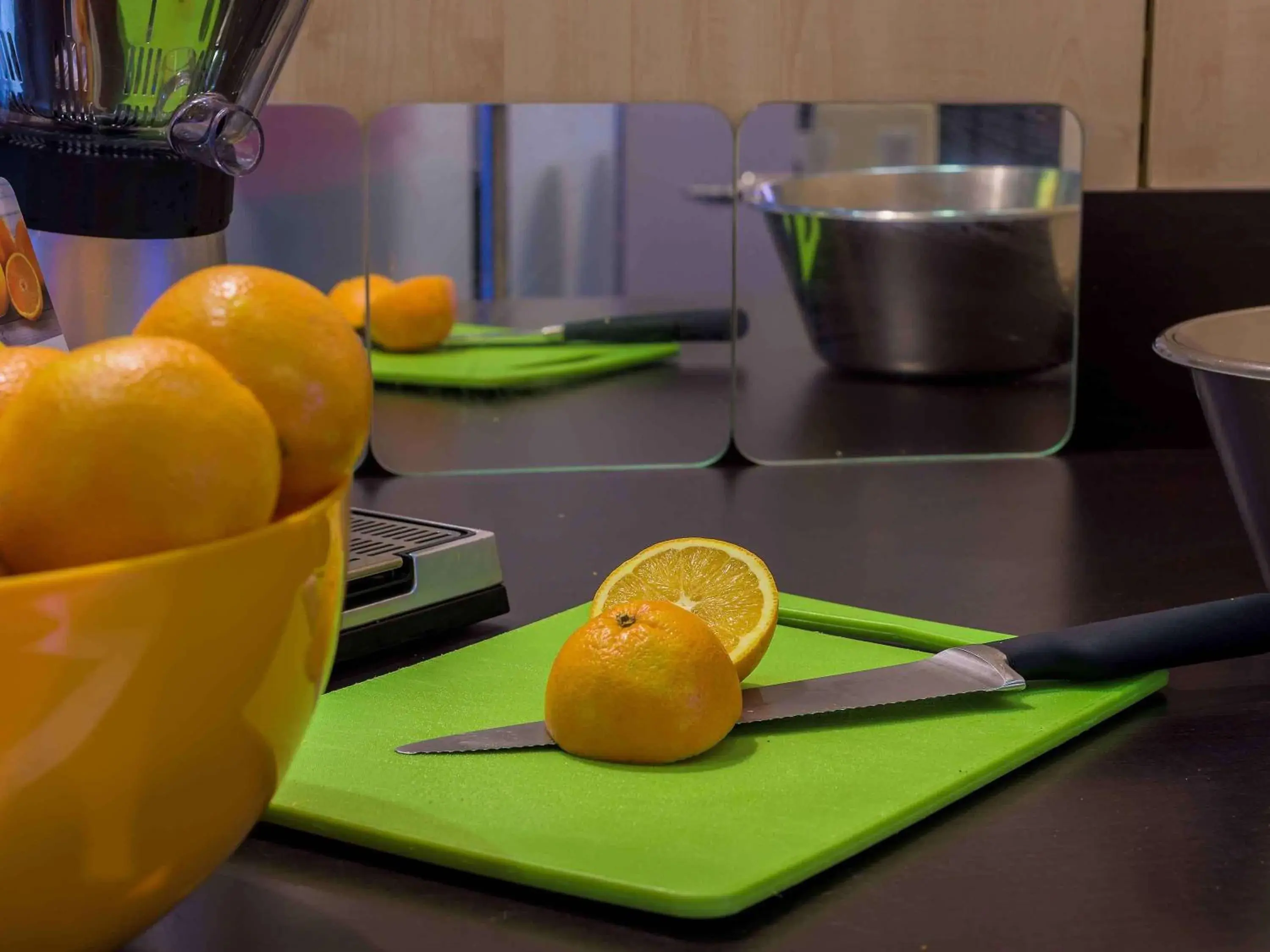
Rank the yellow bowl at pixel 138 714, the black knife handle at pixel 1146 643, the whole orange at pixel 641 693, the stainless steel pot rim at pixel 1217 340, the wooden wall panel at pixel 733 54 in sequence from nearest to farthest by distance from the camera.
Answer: the yellow bowl at pixel 138 714
the whole orange at pixel 641 693
the black knife handle at pixel 1146 643
the stainless steel pot rim at pixel 1217 340
the wooden wall panel at pixel 733 54

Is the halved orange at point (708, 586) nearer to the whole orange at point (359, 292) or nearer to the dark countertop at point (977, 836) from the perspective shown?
the dark countertop at point (977, 836)

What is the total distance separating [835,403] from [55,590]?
1.15m

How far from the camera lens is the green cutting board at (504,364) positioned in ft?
4.78

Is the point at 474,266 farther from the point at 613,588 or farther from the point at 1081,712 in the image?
the point at 1081,712

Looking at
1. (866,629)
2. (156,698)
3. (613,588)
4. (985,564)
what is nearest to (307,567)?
(156,698)

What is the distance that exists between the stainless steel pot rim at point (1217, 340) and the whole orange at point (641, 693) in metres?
0.36

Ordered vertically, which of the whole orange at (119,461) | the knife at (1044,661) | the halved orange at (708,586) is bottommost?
the knife at (1044,661)

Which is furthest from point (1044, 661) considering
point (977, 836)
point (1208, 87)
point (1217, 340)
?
point (1208, 87)

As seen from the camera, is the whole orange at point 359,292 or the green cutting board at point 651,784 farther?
the whole orange at point 359,292

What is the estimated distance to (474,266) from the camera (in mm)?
1454

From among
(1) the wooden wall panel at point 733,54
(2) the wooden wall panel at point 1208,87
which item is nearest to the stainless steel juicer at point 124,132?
(1) the wooden wall panel at point 733,54

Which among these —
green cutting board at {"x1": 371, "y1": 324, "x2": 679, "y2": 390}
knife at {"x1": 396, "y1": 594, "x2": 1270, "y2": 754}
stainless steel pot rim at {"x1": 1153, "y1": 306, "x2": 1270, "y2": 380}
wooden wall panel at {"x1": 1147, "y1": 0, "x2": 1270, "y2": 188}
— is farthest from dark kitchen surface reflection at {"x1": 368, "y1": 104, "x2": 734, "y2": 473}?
knife at {"x1": 396, "y1": 594, "x2": 1270, "y2": 754}

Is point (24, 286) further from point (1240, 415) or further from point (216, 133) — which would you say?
point (1240, 415)

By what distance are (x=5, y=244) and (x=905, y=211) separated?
37.4 inches
